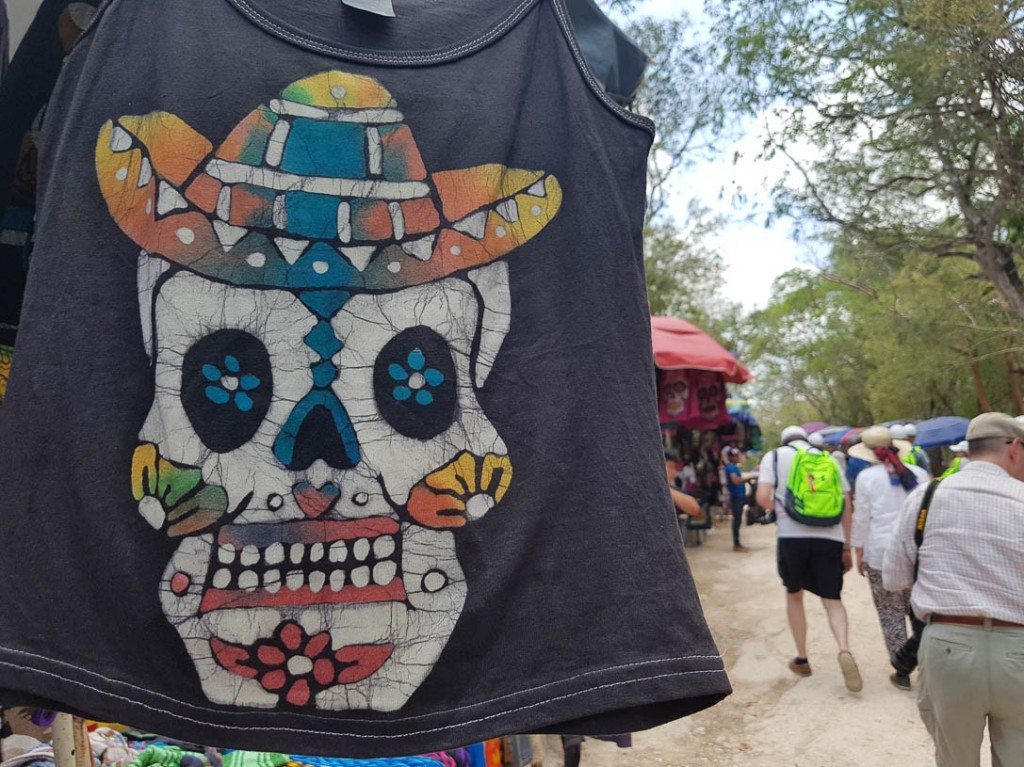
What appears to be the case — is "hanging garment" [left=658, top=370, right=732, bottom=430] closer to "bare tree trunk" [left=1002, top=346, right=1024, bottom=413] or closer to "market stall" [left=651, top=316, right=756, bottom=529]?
"market stall" [left=651, top=316, right=756, bottom=529]

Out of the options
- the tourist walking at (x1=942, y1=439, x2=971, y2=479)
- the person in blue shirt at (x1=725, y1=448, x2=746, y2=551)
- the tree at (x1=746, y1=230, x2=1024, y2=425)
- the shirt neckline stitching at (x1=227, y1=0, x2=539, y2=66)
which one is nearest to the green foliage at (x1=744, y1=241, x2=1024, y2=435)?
the tree at (x1=746, y1=230, x2=1024, y2=425)

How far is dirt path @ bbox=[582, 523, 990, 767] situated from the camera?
5.33m

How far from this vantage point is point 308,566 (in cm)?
144

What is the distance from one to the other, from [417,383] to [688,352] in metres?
6.64

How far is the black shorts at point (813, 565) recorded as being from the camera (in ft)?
20.7

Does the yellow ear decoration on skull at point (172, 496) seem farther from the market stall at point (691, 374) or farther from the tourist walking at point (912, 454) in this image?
the tourist walking at point (912, 454)

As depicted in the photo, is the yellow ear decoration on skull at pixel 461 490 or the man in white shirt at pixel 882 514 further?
the man in white shirt at pixel 882 514

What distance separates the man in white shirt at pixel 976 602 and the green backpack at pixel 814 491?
7.77 ft

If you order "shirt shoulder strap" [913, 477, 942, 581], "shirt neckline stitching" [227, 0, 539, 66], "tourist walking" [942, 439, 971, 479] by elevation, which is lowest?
"shirt shoulder strap" [913, 477, 942, 581]

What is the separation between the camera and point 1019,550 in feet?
11.6

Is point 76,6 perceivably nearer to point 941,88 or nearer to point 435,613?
point 435,613

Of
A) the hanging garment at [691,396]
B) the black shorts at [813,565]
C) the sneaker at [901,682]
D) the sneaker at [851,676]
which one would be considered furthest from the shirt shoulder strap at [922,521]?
the hanging garment at [691,396]

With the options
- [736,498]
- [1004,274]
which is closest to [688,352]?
[736,498]

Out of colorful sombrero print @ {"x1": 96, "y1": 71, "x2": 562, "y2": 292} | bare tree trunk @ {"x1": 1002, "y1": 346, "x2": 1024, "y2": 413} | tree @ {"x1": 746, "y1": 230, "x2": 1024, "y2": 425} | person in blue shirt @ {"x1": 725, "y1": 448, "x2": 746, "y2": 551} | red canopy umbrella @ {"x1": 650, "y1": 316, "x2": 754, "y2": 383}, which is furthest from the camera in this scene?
bare tree trunk @ {"x1": 1002, "y1": 346, "x2": 1024, "y2": 413}
